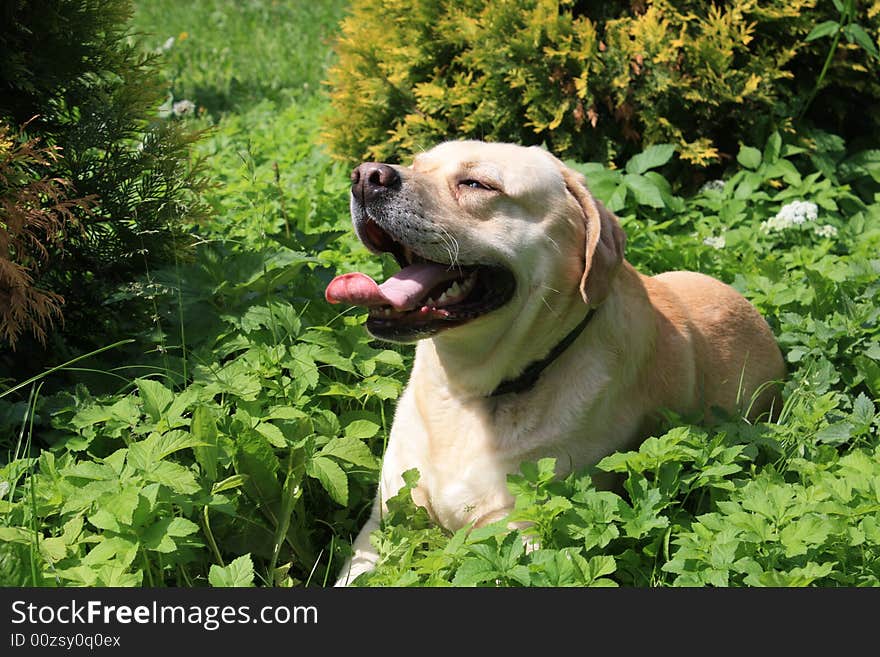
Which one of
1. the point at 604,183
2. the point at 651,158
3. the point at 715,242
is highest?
the point at 651,158

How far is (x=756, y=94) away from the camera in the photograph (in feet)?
18.2

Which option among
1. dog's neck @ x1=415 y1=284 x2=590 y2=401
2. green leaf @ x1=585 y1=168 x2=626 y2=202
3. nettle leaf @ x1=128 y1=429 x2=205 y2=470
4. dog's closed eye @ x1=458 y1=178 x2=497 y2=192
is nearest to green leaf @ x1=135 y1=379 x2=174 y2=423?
nettle leaf @ x1=128 y1=429 x2=205 y2=470

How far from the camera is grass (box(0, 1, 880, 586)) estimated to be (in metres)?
2.62

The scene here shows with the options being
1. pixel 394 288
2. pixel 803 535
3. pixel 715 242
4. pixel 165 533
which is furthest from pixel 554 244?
pixel 715 242

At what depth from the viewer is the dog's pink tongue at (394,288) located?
120 inches

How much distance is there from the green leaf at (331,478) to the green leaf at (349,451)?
2.6 inches

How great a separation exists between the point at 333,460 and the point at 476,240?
3.05 feet

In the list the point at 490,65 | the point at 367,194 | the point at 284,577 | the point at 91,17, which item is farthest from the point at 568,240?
the point at 490,65

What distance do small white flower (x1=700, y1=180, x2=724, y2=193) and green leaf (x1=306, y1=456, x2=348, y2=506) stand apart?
3487 mm

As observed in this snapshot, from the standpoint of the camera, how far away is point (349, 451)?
320 cm

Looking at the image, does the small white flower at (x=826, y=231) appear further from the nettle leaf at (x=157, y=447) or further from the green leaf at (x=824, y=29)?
the nettle leaf at (x=157, y=447)

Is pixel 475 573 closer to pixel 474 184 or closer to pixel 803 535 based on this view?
pixel 803 535

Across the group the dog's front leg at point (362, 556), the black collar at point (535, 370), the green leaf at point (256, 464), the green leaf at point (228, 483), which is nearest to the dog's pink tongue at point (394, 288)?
the black collar at point (535, 370)

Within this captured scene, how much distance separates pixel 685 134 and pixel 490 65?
1.23m
